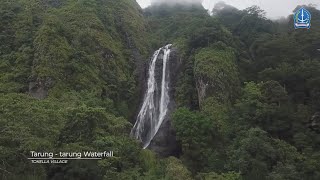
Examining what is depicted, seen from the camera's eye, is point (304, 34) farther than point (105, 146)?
Yes

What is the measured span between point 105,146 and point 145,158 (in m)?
3.21

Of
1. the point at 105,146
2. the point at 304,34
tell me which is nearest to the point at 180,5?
the point at 304,34

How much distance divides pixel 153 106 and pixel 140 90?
321 centimetres

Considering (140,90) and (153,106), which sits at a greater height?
(140,90)

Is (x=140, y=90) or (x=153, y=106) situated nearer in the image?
(x=153, y=106)

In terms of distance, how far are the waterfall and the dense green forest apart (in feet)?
4.12

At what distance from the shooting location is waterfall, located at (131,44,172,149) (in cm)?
3023

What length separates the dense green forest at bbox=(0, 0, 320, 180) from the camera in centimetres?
A: 2024

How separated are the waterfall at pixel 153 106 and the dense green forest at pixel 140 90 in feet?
4.12

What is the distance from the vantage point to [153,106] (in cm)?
3231

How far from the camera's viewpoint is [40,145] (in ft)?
57.7

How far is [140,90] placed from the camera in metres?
34.9

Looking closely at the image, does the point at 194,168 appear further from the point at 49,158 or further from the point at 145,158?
the point at 49,158

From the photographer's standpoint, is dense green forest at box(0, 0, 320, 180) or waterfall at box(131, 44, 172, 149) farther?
waterfall at box(131, 44, 172, 149)
